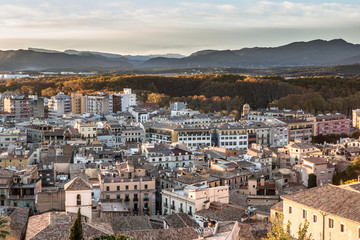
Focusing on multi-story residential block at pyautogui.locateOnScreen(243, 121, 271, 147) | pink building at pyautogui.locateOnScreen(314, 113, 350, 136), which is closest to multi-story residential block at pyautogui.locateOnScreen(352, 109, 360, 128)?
pink building at pyautogui.locateOnScreen(314, 113, 350, 136)

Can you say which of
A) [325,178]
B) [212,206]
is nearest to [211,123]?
[325,178]

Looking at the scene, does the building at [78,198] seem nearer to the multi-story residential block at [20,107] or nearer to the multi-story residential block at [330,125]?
the multi-story residential block at [330,125]

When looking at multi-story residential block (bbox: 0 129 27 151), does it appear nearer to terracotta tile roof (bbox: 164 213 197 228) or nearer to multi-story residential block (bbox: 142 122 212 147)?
multi-story residential block (bbox: 142 122 212 147)

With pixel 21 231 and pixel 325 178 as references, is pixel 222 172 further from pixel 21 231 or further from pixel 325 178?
pixel 21 231

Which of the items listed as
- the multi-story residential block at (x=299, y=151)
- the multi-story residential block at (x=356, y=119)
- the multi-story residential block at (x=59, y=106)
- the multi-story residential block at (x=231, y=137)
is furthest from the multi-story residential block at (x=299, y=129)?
the multi-story residential block at (x=59, y=106)

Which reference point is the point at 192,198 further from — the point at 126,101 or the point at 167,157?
the point at 126,101

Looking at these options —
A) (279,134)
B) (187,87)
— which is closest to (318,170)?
(279,134)
